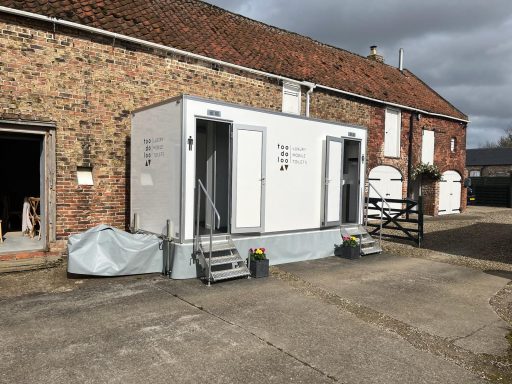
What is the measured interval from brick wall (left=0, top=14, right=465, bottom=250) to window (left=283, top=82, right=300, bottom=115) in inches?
123

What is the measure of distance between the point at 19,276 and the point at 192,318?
12.9 ft

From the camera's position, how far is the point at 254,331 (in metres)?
4.67

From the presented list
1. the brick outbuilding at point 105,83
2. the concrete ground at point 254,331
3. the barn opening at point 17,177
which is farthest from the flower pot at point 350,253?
the barn opening at point 17,177

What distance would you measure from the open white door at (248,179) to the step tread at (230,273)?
763 mm

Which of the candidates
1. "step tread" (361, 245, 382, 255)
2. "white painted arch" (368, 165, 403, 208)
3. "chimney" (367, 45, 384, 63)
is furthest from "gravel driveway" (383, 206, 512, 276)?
"chimney" (367, 45, 384, 63)

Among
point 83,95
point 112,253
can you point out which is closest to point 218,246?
point 112,253

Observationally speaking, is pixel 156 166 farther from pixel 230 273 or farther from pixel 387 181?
pixel 387 181

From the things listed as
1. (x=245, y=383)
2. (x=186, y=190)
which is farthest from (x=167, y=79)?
(x=245, y=383)

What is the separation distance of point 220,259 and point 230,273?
0.30 metres

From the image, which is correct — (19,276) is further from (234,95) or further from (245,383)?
(234,95)

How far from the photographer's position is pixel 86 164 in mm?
8539

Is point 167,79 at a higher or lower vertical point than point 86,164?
higher

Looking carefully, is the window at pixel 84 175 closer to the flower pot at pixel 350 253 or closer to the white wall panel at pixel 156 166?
the white wall panel at pixel 156 166

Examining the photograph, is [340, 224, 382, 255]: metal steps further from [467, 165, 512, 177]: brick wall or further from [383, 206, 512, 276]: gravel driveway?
[467, 165, 512, 177]: brick wall
